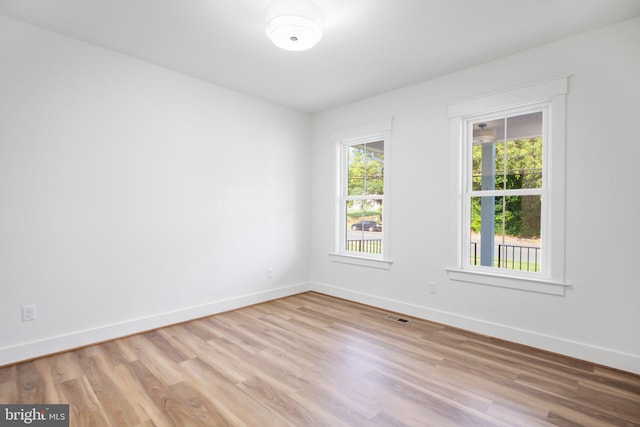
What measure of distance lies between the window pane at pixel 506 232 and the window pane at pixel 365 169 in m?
1.27

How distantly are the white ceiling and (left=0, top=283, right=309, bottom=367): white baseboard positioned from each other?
261cm

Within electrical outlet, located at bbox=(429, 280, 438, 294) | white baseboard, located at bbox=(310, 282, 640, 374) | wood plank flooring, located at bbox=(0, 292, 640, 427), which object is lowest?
wood plank flooring, located at bbox=(0, 292, 640, 427)

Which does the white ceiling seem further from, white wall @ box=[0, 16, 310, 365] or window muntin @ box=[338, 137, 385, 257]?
window muntin @ box=[338, 137, 385, 257]

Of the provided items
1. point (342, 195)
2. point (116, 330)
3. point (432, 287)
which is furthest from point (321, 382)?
point (342, 195)

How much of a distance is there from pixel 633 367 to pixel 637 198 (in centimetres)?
129

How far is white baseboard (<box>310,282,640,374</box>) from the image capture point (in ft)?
8.28

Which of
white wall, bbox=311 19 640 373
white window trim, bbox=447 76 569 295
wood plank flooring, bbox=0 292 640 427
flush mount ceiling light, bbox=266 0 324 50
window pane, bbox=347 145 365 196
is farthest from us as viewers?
window pane, bbox=347 145 365 196

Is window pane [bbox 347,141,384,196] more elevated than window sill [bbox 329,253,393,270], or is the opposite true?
window pane [bbox 347,141,384,196]

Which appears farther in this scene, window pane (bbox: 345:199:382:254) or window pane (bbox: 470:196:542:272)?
window pane (bbox: 345:199:382:254)

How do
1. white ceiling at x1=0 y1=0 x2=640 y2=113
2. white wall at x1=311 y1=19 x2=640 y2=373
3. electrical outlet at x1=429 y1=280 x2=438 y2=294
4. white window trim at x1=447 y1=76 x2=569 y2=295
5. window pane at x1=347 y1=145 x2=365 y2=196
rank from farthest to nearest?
window pane at x1=347 y1=145 x2=365 y2=196, electrical outlet at x1=429 y1=280 x2=438 y2=294, white window trim at x1=447 y1=76 x2=569 y2=295, white wall at x1=311 y1=19 x2=640 y2=373, white ceiling at x1=0 y1=0 x2=640 y2=113

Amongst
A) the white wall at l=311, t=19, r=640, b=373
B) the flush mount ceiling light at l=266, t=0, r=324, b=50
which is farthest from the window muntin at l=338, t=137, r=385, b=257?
the flush mount ceiling light at l=266, t=0, r=324, b=50

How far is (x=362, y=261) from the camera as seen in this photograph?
4328 mm

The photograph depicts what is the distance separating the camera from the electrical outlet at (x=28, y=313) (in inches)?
103

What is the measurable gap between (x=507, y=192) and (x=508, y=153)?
388mm
